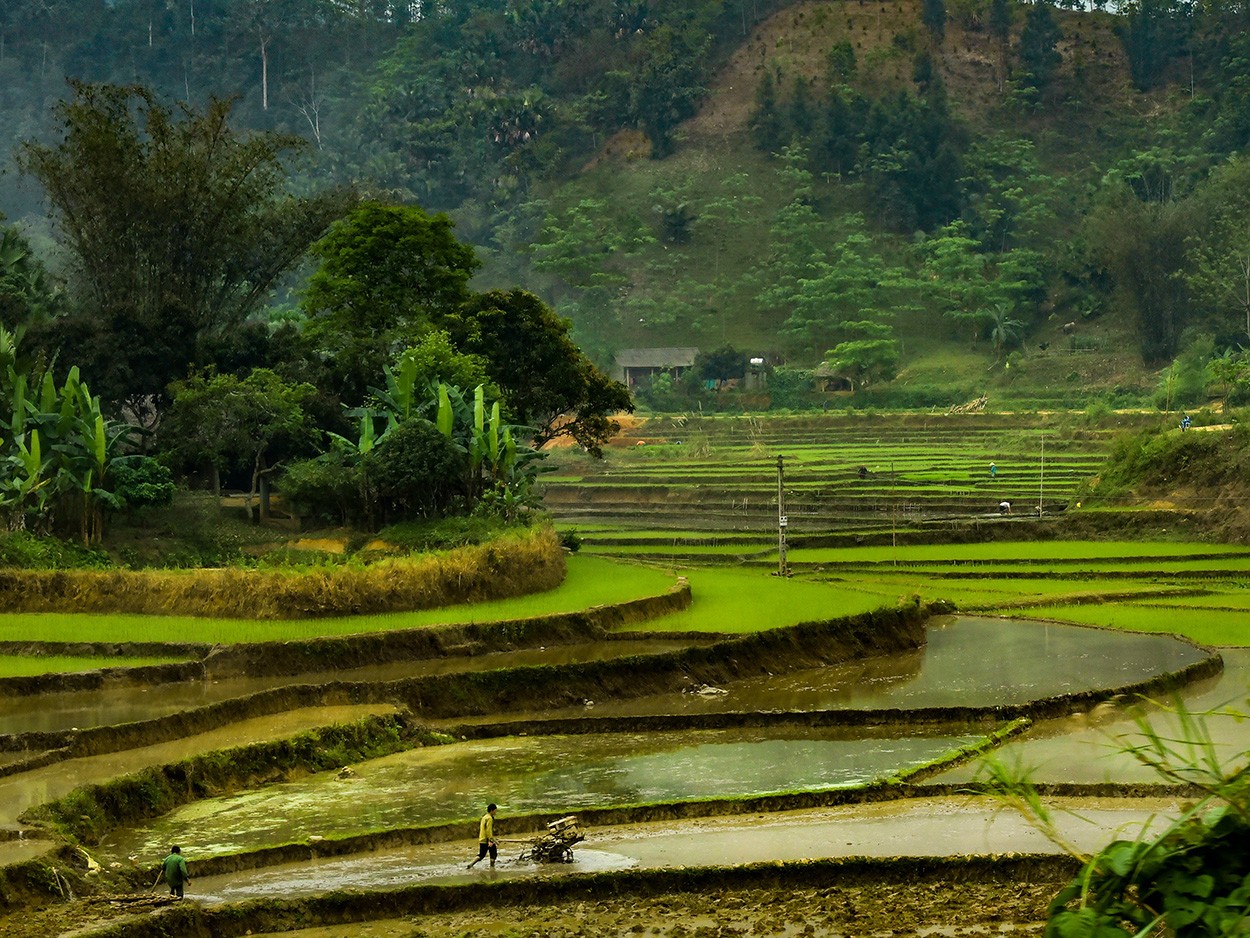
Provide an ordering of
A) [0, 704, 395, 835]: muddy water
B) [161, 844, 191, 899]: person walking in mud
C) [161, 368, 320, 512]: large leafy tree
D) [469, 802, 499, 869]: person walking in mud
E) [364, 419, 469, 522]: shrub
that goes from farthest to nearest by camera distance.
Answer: [161, 368, 320, 512]: large leafy tree
[364, 419, 469, 522]: shrub
[0, 704, 395, 835]: muddy water
[469, 802, 499, 869]: person walking in mud
[161, 844, 191, 899]: person walking in mud

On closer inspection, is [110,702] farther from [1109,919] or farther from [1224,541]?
[1224,541]

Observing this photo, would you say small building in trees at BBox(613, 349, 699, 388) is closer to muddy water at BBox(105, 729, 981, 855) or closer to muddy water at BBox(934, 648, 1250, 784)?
muddy water at BBox(934, 648, 1250, 784)

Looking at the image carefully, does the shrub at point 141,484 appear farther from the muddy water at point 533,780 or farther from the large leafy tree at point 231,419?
the muddy water at point 533,780

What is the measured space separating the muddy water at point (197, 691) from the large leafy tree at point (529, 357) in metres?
12.0

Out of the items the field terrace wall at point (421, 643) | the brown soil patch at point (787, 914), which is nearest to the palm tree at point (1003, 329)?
the field terrace wall at point (421, 643)

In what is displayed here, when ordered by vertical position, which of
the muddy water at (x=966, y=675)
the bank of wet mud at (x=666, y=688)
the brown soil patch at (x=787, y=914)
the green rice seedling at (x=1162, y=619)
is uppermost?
the brown soil patch at (x=787, y=914)

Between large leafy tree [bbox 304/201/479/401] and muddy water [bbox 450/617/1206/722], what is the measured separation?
517 inches

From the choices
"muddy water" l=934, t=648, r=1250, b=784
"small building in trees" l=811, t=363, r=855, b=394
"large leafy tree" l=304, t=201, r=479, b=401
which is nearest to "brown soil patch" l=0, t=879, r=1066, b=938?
"muddy water" l=934, t=648, r=1250, b=784

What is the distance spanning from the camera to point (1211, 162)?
75188 mm

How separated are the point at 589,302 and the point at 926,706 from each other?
57675 millimetres

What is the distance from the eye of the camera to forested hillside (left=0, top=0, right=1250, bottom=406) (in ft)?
212

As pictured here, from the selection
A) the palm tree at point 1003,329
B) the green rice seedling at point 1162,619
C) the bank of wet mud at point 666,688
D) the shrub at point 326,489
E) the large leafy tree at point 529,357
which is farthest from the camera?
the palm tree at point 1003,329

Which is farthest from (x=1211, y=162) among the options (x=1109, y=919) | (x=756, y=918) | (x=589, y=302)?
(x=1109, y=919)

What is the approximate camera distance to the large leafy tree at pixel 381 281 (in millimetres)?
33625
